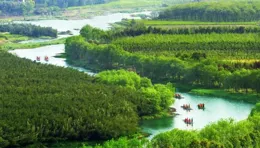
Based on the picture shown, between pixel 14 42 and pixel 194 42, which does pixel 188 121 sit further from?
pixel 14 42

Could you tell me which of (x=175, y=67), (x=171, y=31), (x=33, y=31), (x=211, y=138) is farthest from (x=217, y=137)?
(x=33, y=31)

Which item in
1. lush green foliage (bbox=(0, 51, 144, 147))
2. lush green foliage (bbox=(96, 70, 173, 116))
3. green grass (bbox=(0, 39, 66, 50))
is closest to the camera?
lush green foliage (bbox=(0, 51, 144, 147))

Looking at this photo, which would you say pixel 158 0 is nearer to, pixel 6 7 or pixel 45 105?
pixel 6 7

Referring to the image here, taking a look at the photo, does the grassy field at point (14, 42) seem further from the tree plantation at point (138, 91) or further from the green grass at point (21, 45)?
the tree plantation at point (138, 91)

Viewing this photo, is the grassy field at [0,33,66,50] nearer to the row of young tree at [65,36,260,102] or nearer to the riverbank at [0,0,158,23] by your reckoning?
the row of young tree at [65,36,260,102]

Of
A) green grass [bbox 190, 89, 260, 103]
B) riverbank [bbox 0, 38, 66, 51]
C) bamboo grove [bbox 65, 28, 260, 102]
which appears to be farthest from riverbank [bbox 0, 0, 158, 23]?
green grass [bbox 190, 89, 260, 103]

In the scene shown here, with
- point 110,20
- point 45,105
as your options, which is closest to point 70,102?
point 45,105
